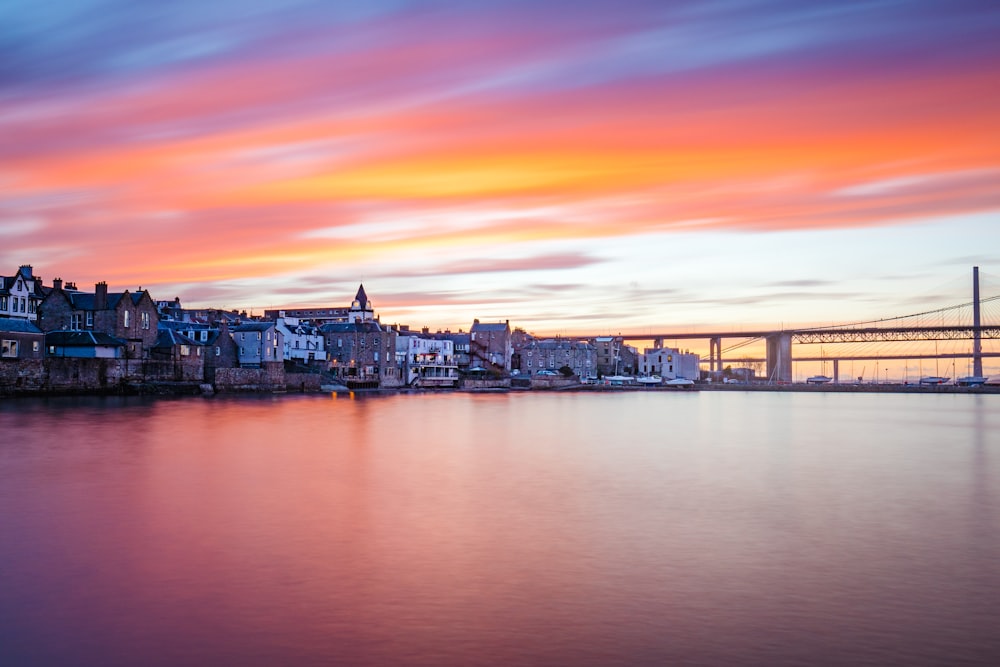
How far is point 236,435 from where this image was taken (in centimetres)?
4269

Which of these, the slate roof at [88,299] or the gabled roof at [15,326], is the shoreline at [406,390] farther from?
the slate roof at [88,299]

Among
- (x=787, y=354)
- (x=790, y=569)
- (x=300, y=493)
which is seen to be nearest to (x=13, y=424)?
(x=300, y=493)

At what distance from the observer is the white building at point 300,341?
10003 cm

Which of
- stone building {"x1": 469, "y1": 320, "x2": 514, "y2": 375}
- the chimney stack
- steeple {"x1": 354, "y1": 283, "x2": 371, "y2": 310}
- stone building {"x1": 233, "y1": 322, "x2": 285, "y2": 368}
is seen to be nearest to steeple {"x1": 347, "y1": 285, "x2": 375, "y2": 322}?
steeple {"x1": 354, "y1": 283, "x2": 371, "y2": 310}

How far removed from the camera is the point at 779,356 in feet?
538

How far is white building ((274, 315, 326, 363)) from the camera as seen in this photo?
3938 inches

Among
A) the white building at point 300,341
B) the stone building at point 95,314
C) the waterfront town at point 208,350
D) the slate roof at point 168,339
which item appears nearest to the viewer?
the waterfront town at point 208,350

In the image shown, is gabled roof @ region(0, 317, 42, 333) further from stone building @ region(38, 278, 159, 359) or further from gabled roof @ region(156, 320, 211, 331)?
gabled roof @ region(156, 320, 211, 331)

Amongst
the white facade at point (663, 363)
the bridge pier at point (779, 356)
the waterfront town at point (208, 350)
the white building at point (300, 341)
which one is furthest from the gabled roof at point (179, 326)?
the bridge pier at point (779, 356)

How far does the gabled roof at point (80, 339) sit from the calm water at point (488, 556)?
34.4 metres

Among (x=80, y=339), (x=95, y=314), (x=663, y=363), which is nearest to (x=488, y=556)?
(x=80, y=339)

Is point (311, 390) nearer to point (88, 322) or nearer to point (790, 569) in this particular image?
point (88, 322)

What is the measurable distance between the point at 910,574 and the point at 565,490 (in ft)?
40.9

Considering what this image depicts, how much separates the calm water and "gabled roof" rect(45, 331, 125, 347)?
3437cm
